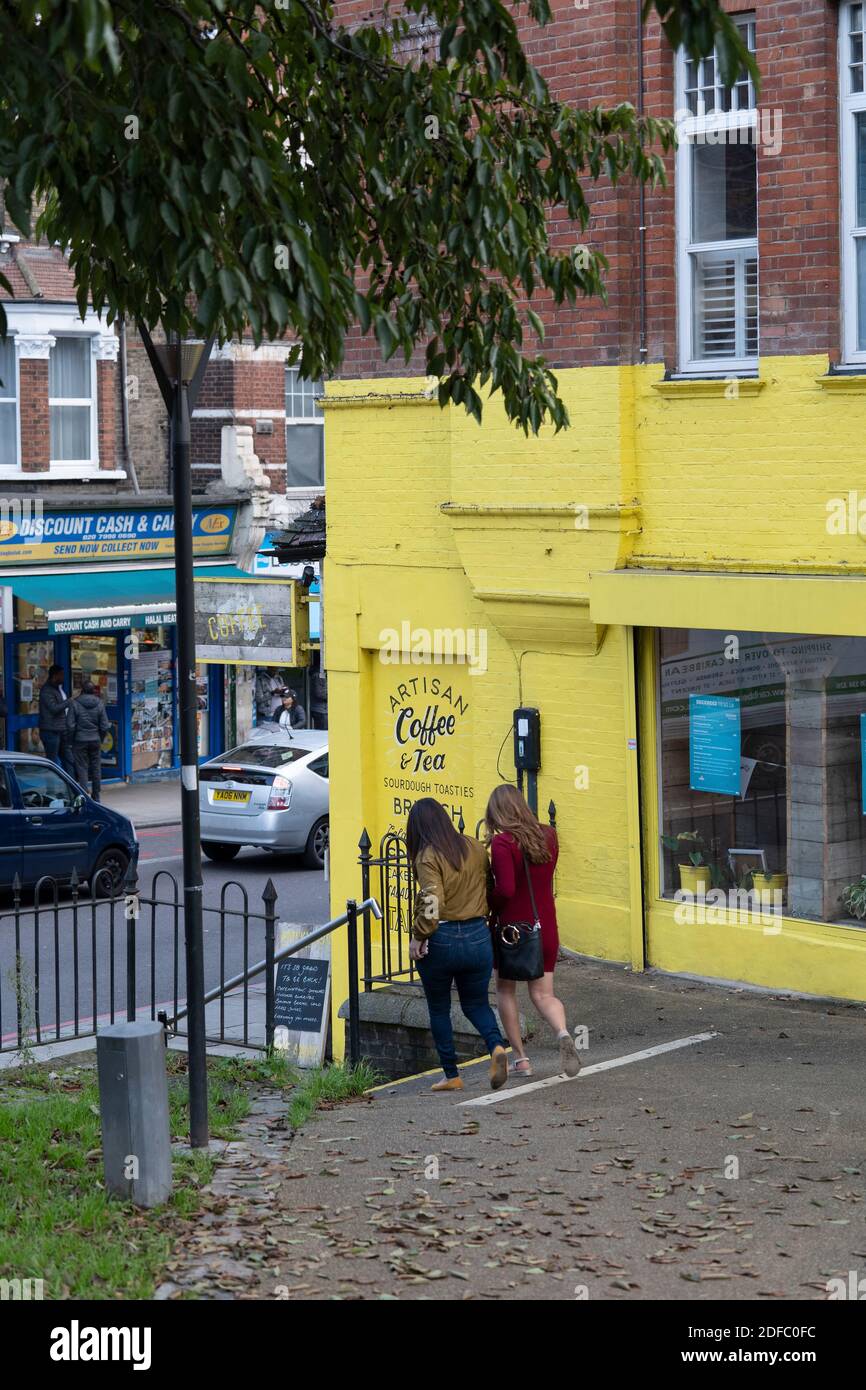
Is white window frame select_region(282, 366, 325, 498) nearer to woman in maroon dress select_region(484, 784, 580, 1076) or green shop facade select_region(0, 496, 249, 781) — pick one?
green shop facade select_region(0, 496, 249, 781)

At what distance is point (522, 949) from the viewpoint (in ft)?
29.5

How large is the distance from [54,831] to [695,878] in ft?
28.5

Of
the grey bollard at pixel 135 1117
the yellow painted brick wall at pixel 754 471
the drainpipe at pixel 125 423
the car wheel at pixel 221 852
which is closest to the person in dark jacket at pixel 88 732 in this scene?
the drainpipe at pixel 125 423

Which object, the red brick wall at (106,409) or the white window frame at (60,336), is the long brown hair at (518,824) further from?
the red brick wall at (106,409)

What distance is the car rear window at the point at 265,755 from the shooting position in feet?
67.7

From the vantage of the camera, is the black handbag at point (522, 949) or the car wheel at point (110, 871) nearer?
the black handbag at point (522, 949)

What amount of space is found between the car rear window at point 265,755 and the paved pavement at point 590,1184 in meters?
11.1

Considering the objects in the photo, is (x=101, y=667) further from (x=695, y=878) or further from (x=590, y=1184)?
(x=590, y=1184)

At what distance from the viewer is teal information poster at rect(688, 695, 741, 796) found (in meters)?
11.0

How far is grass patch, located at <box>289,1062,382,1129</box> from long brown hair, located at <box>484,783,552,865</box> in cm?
158

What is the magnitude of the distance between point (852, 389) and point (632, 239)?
199cm

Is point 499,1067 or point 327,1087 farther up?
point 499,1067

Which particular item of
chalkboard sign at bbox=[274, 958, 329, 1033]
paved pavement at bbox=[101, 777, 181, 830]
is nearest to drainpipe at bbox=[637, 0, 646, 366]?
chalkboard sign at bbox=[274, 958, 329, 1033]

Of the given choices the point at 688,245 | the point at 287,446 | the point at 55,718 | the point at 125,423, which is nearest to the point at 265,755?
the point at 55,718
